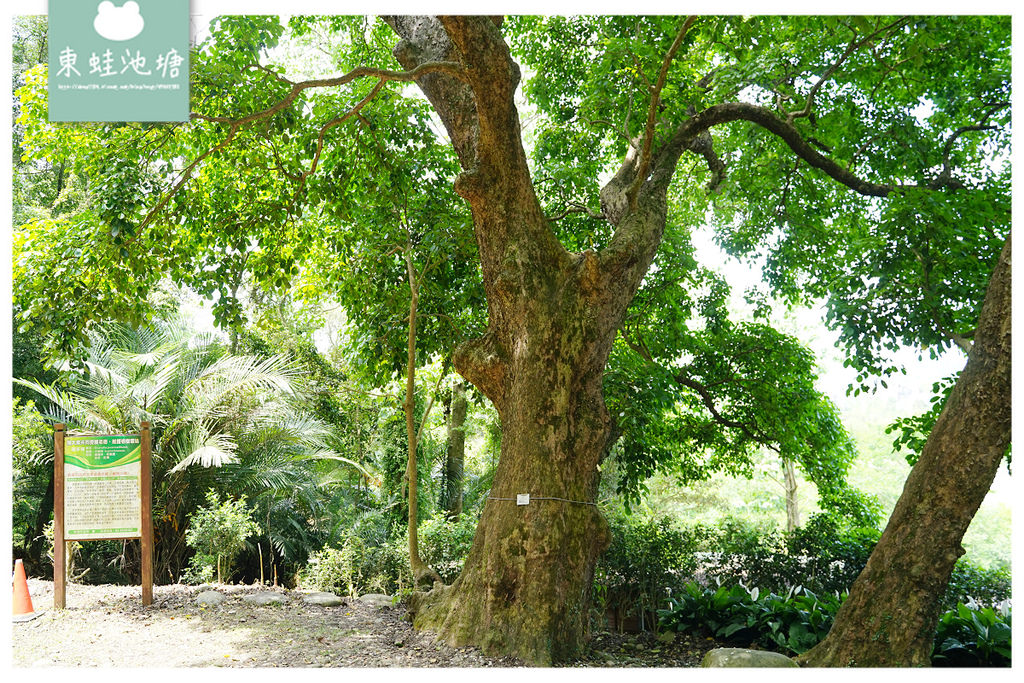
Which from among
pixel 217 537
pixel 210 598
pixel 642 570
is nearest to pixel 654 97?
pixel 642 570

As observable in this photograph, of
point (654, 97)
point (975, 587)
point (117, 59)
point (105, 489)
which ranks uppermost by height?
point (117, 59)

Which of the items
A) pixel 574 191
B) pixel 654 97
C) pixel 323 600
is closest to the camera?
pixel 654 97

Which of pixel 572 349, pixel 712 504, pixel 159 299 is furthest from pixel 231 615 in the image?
pixel 712 504

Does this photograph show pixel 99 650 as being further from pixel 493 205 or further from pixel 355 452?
pixel 355 452

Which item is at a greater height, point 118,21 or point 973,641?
point 118,21

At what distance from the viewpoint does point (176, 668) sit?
3955 mm

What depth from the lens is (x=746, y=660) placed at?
4.40m

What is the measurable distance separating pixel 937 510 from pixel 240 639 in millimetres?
4180

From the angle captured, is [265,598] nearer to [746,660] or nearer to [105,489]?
[105,489]

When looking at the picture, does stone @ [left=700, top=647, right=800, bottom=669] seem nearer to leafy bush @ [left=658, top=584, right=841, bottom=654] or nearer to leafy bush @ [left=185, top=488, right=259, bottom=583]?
leafy bush @ [left=658, top=584, right=841, bottom=654]

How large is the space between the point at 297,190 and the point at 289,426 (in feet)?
11.9

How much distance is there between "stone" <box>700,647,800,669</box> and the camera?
434cm

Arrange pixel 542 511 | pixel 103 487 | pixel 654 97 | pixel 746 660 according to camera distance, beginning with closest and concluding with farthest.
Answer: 1. pixel 654 97
2. pixel 746 660
3. pixel 542 511
4. pixel 103 487

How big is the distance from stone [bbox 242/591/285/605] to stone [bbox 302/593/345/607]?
0.22m
